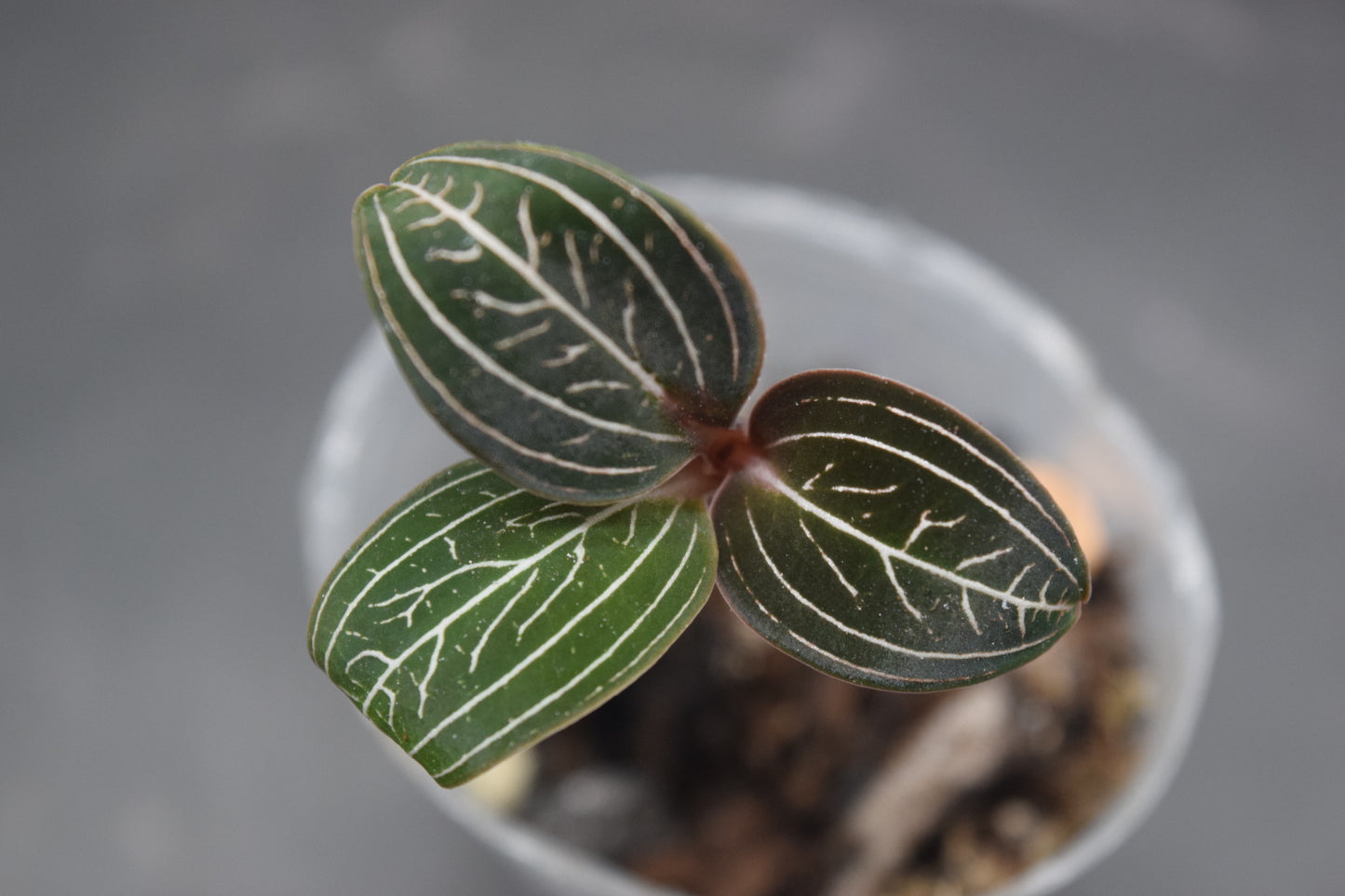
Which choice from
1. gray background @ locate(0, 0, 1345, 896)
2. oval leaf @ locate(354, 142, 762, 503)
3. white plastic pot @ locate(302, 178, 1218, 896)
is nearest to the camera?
oval leaf @ locate(354, 142, 762, 503)

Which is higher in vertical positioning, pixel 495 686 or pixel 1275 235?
pixel 1275 235

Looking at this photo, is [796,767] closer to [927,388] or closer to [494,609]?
[927,388]

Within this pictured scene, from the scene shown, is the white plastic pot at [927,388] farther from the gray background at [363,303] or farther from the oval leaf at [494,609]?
the oval leaf at [494,609]

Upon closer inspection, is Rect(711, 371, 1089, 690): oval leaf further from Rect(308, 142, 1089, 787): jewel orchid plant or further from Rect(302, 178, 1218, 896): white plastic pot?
Rect(302, 178, 1218, 896): white plastic pot

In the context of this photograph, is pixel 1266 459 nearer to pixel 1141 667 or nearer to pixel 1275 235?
pixel 1275 235

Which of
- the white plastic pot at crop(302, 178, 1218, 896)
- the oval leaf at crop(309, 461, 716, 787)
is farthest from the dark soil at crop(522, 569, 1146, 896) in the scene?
the oval leaf at crop(309, 461, 716, 787)

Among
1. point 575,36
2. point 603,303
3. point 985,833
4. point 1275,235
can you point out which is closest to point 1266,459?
point 1275,235
